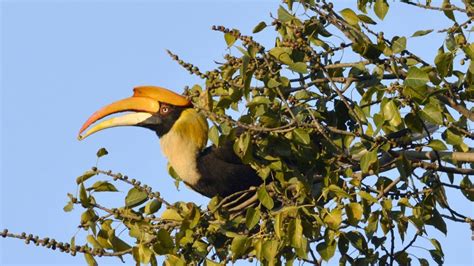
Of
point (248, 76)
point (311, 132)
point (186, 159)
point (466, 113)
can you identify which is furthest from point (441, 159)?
point (186, 159)

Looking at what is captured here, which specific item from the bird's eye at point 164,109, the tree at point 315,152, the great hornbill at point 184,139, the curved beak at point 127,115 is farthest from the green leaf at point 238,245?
the bird's eye at point 164,109

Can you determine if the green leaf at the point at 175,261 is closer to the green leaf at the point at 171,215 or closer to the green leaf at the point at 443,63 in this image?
the green leaf at the point at 171,215

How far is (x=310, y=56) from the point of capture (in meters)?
4.29

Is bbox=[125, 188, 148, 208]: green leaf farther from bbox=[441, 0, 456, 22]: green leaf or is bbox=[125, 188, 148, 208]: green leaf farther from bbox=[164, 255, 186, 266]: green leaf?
bbox=[441, 0, 456, 22]: green leaf

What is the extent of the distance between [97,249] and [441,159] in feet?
5.06

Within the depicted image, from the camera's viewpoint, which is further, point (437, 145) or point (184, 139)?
point (184, 139)

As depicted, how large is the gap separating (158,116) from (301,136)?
→ 2.34 metres

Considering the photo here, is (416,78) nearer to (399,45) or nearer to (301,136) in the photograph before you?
(399,45)

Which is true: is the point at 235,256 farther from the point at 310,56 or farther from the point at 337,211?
the point at 310,56

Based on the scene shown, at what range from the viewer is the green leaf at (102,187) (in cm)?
443

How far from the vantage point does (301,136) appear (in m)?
4.23

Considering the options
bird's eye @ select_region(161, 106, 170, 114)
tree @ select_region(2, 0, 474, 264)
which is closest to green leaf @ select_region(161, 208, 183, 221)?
tree @ select_region(2, 0, 474, 264)

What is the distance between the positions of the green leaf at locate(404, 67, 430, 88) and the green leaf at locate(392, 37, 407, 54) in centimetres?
19

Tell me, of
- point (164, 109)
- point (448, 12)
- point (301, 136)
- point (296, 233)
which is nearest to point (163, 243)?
point (296, 233)
